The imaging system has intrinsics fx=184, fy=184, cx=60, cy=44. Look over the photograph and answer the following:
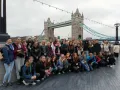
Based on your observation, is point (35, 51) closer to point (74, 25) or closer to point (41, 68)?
point (41, 68)

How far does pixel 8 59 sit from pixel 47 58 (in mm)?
1786

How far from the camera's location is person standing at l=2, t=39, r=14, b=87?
5.71 meters

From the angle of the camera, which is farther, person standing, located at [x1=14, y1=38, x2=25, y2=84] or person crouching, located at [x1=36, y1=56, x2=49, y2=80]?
person crouching, located at [x1=36, y1=56, x2=49, y2=80]

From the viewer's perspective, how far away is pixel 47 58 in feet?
23.4

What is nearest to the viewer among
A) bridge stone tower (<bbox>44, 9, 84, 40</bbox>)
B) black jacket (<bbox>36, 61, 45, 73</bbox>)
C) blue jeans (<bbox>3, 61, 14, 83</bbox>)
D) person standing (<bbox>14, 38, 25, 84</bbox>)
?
blue jeans (<bbox>3, 61, 14, 83</bbox>)

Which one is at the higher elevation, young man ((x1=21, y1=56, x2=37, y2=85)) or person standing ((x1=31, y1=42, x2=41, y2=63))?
person standing ((x1=31, y1=42, x2=41, y2=63))

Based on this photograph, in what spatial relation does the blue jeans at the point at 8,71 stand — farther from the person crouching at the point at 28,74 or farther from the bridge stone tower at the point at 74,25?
the bridge stone tower at the point at 74,25

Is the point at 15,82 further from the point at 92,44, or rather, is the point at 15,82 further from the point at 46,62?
the point at 92,44

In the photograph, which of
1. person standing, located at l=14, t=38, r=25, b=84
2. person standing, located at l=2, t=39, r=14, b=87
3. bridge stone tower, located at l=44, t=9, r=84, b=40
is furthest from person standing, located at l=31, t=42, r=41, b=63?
bridge stone tower, located at l=44, t=9, r=84, b=40

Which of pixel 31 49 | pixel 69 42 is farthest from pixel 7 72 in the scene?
pixel 69 42

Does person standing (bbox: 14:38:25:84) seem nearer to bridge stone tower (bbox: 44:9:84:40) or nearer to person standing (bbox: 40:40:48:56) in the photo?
person standing (bbox: 40:40:48:56)

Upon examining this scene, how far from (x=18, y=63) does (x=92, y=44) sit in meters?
4.81

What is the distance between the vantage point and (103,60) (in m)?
10.2

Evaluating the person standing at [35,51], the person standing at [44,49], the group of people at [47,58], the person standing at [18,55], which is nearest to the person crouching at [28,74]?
the group of people at [47,58]
